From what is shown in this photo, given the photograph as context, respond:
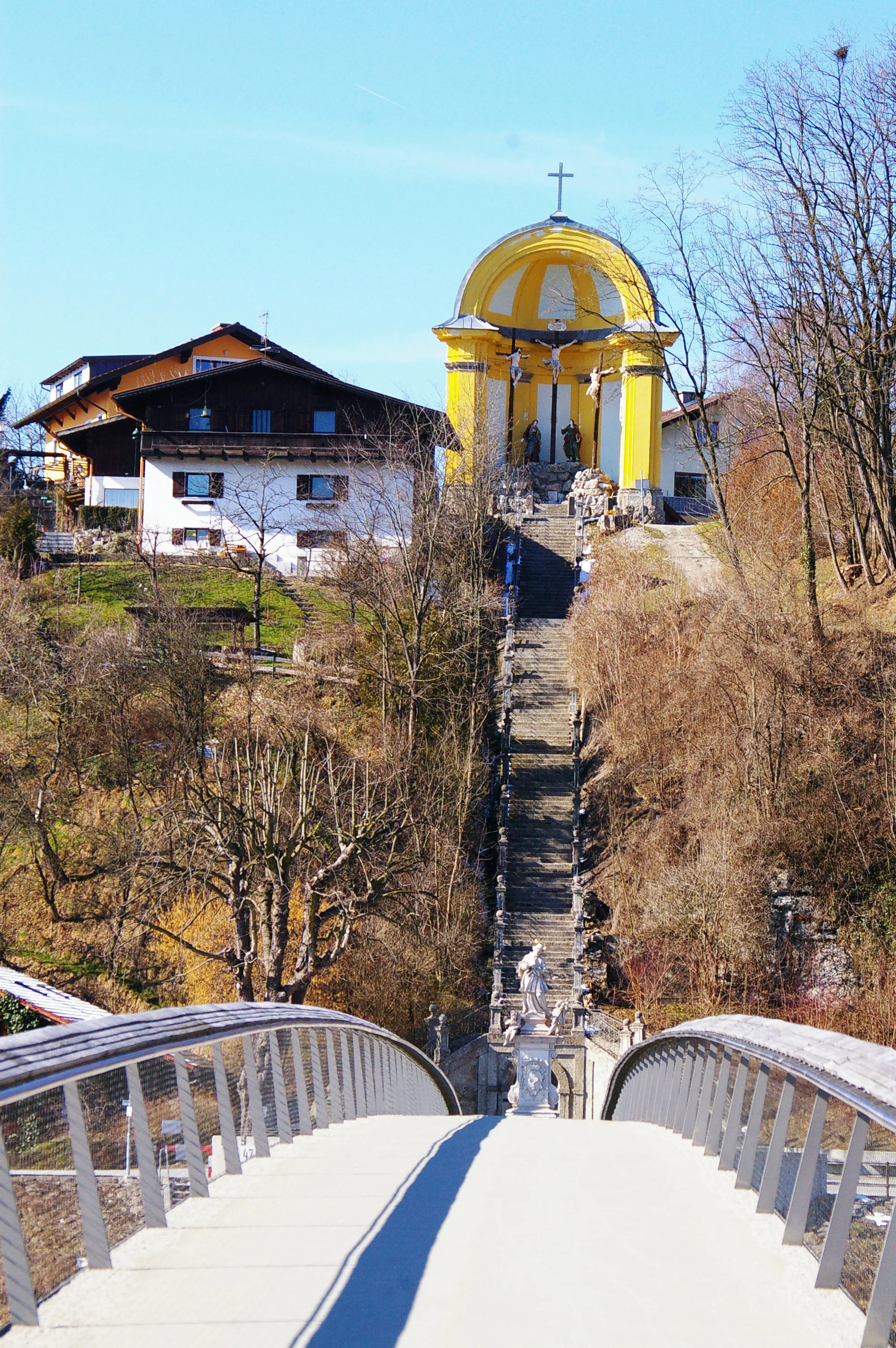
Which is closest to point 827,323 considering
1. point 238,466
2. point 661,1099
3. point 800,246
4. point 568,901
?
point 800,246

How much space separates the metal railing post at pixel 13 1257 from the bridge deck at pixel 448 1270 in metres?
0.07

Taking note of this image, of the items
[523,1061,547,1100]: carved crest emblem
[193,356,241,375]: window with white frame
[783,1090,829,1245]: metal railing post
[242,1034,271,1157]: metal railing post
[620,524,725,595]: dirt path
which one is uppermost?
[193,356,241,375]: window with white frame

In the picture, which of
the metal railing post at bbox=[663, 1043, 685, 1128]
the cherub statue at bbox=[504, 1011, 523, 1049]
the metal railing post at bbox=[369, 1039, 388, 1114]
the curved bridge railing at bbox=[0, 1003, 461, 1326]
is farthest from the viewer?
the cherub statue at bbox=[504, 1011, 523, 1049]

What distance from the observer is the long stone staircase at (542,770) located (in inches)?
1060

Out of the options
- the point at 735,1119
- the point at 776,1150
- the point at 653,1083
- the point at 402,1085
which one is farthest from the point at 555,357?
the point at 776,1150

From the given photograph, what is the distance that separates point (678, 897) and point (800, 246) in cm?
1322

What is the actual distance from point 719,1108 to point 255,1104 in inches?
106

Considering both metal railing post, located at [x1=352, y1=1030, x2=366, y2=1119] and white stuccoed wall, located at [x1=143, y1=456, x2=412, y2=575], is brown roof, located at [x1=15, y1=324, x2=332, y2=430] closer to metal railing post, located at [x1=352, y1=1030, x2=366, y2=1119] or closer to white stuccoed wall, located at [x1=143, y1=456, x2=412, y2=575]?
white stuccoed wall, located at [x1=143, y1=456, x2=412, y2=575]

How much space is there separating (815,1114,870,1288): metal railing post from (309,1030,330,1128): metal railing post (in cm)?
472

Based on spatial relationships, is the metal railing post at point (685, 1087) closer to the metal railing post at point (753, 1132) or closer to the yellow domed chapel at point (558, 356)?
the metal railing post at point (753, 1132)

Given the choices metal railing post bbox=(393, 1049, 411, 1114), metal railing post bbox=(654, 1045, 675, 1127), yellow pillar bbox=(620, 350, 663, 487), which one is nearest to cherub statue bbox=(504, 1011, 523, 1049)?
metal railing post bbox=(393, 1049, 411, 1114)

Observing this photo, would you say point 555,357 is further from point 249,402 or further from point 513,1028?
point 513,1028

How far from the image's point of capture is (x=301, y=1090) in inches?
349

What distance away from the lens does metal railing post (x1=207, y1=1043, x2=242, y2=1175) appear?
6613 mm
